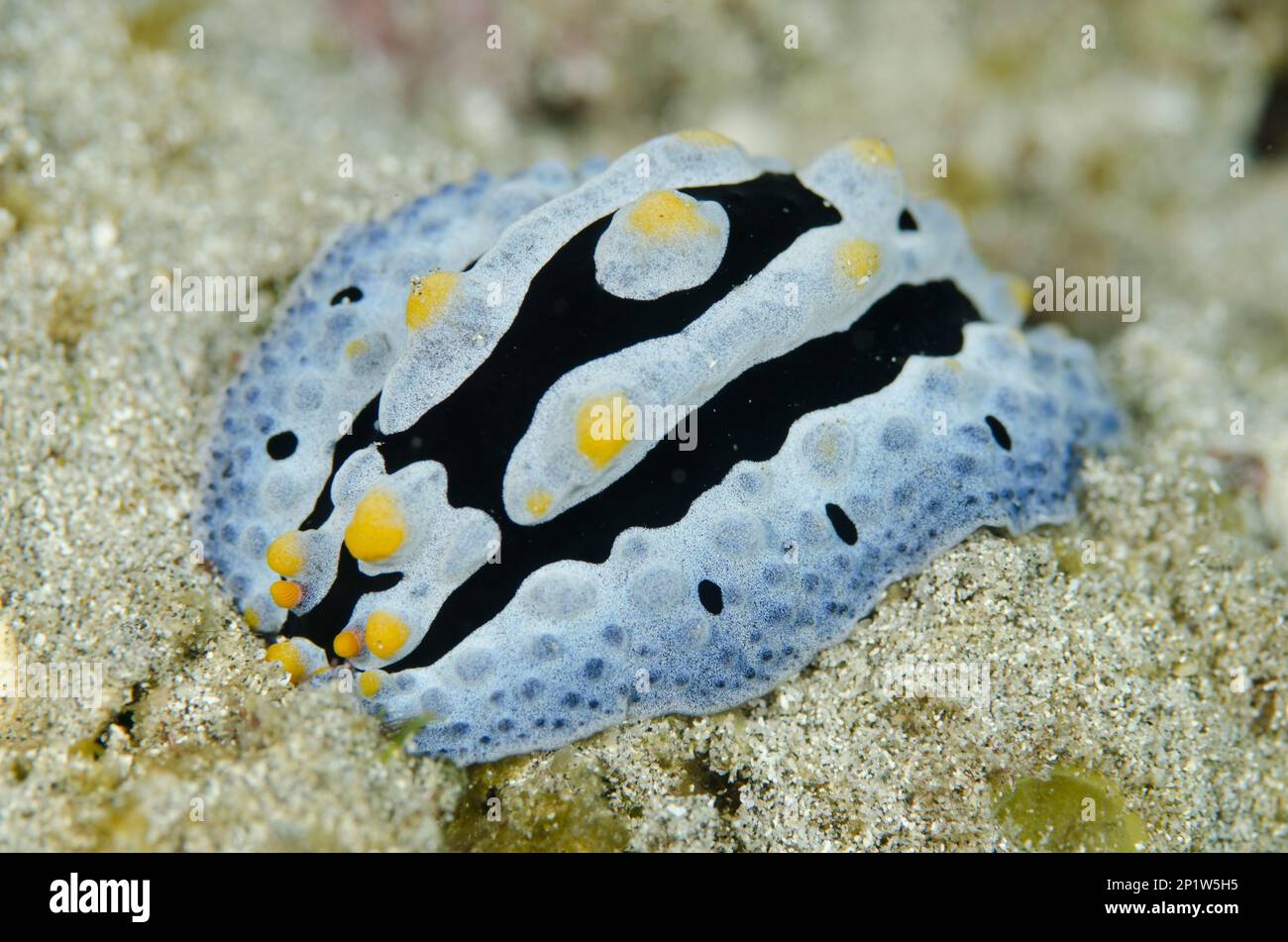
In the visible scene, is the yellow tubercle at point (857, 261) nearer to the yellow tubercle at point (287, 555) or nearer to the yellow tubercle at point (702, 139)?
the yellow tubercle at point (702, 139)

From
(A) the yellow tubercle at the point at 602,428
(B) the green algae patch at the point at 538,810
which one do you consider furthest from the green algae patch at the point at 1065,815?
(A) the yellow tubercle at the point at 602,428

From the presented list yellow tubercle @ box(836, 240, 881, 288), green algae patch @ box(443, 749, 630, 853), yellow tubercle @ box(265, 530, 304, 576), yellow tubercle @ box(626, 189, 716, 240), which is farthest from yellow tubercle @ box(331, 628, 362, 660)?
yellow tubercle @ box(836, 240, 881, 288)

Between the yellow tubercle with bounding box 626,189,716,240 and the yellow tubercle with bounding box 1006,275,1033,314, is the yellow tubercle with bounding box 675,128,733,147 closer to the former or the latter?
the yellow tubercle with bounding box 626,189,716,240
